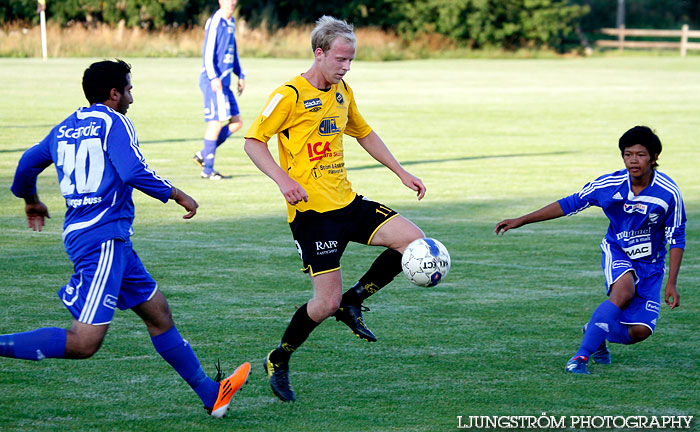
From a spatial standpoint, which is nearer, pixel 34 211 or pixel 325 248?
pixel 34 211

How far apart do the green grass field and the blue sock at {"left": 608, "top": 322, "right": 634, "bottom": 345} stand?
144 mm

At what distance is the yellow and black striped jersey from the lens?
18.0 feet

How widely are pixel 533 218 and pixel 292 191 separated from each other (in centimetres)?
156

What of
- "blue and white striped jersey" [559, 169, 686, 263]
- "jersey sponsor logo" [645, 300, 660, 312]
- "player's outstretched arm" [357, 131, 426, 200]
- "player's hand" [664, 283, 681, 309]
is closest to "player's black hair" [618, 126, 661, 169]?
"blue and white striped jersey" [559, 169, 686, 263]

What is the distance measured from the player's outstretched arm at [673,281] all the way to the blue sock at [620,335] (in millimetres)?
356

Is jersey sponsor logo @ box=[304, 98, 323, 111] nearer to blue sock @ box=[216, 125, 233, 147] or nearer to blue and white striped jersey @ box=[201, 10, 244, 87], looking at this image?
blue and white striped jersey @ box=[201, 10, 244, 87]

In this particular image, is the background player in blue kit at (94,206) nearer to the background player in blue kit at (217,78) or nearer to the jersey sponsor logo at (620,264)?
the jersey sponsor logo at (620,264)

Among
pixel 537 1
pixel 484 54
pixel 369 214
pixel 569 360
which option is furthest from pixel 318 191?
pixel 537 1

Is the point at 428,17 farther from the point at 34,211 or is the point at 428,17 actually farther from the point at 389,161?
the point at 34,211

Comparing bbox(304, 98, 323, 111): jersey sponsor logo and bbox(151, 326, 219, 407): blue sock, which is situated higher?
bbox(304, 98, 323, 111): jersey sponsor logo

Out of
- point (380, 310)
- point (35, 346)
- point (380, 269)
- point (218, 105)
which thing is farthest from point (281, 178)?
point (218, 105)

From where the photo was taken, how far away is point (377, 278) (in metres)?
6.05

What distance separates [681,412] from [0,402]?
3.49 metres

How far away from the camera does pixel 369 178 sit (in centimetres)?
1432
